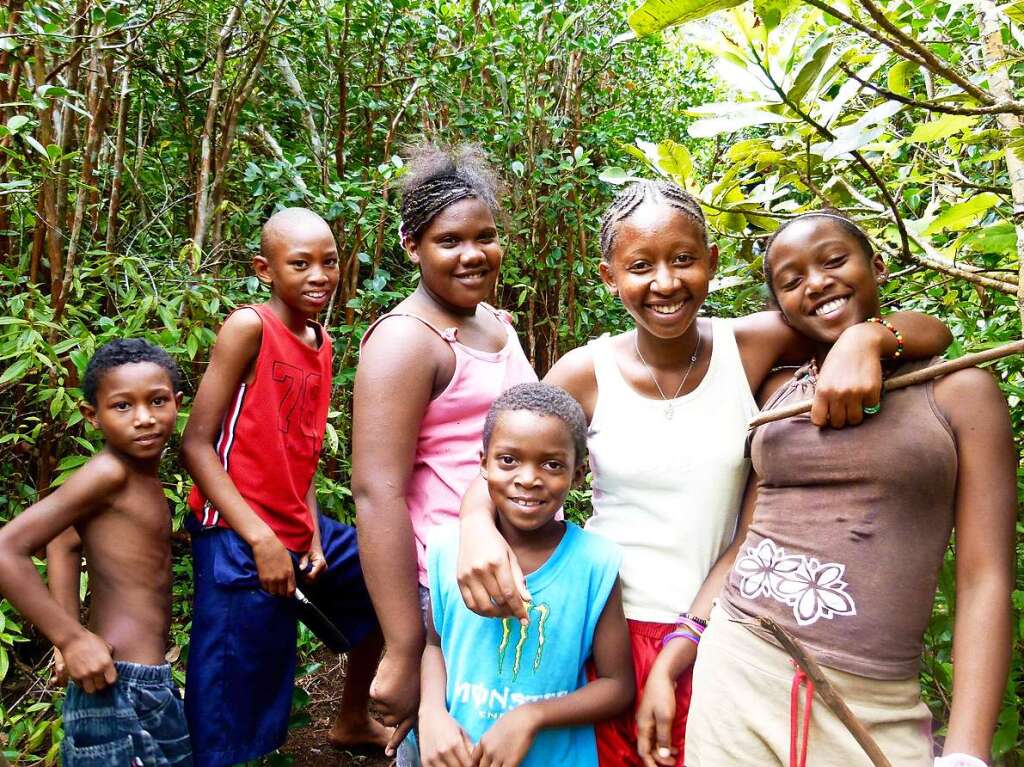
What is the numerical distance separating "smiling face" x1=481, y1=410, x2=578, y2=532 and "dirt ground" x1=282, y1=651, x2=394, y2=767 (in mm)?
1758

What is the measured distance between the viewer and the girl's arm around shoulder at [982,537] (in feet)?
4.32

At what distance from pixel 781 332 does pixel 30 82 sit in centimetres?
289

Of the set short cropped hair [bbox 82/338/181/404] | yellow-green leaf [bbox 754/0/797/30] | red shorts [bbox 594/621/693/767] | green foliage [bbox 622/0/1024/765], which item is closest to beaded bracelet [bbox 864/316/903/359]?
green foliage [bbox 622/0/1024/765]

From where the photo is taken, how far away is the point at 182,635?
2955mm

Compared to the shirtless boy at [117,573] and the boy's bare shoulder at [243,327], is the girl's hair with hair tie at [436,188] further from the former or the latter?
the shirtless boy at [117,573]

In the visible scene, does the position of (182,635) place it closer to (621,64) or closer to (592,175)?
(592,175)

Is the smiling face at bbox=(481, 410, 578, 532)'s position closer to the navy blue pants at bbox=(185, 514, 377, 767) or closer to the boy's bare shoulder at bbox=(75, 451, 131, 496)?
the navy blue pants at bbox=(185, 514, 377, 767)

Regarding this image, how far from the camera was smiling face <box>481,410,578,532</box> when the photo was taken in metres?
1.68

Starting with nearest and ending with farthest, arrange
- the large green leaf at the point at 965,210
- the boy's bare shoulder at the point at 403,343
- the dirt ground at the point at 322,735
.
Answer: the large green leaf at the point at 965,210 → the boy's bare shoulder at the point at 403,343 → the dirt ground at the point at 322,735

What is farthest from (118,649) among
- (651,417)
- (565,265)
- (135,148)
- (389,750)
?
(565,265)

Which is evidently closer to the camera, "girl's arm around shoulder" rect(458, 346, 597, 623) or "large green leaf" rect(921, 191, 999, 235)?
"girl's arm around shoulder" rect(458, 346, 597, 623)

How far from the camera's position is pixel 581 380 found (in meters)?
1.87

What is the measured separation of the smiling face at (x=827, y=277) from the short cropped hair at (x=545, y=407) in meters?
0.51

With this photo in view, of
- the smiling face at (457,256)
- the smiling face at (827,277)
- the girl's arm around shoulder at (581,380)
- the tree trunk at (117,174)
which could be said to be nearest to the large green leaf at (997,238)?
the smiling face at (827,277)
